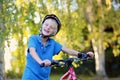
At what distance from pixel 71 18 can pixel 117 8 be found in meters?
10.4

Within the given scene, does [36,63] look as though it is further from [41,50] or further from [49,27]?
[49,27]

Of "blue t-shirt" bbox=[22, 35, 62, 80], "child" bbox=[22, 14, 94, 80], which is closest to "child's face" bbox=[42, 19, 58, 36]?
"child" bbox=[22, 14, 94, 80]

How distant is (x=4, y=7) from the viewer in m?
7.68

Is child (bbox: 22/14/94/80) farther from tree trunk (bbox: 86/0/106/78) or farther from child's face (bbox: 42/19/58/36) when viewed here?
tree trunk (bbox: 86/0/106/78)

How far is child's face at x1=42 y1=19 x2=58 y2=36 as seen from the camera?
4.73 metres

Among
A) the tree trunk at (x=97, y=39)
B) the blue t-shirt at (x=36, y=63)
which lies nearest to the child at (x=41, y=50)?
the blue t-shirt at (x=36, y=63)

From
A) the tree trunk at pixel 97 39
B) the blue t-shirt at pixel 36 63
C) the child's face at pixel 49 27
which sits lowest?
the tree trunk at pixel 97 39

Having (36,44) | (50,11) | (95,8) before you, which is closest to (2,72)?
(50,11)

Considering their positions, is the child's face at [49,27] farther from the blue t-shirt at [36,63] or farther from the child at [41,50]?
the blue t-shirt at [36,63]

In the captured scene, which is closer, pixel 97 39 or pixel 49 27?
pixel 49 27

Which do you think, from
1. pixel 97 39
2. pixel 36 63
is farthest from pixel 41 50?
pixel 97 39

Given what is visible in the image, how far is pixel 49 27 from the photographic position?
473 cm

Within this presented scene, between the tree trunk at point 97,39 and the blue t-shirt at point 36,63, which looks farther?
the tree trunk at point 97,39

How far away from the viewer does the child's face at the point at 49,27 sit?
473cm
